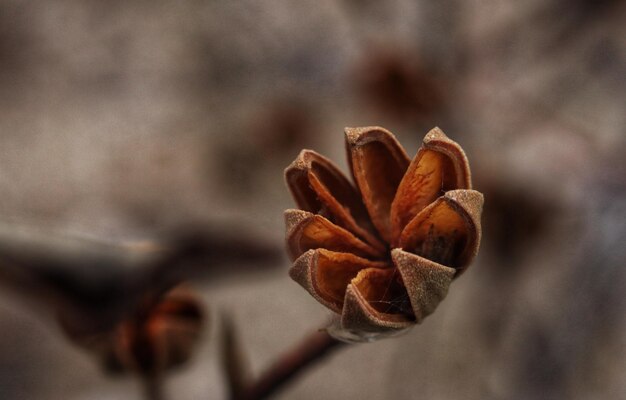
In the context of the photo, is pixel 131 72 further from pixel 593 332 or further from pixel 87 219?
pixel 593 332

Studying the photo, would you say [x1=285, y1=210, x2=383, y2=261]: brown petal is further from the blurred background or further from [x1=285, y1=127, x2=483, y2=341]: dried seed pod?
the blurred background

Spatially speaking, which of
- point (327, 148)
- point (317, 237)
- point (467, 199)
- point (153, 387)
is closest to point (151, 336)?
point (153, 387)

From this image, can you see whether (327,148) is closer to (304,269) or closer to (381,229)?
(381,229)

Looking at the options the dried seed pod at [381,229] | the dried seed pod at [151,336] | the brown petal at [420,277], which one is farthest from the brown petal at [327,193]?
the dried seed pod at [151,336]

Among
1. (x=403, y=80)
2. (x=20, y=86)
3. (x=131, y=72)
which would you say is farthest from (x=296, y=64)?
(x=20, y=86)

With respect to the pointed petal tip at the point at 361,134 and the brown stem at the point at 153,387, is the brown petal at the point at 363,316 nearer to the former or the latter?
the pointed petal tip at the point at 361,134

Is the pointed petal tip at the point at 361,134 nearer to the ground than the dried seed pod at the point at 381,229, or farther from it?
farther from it
